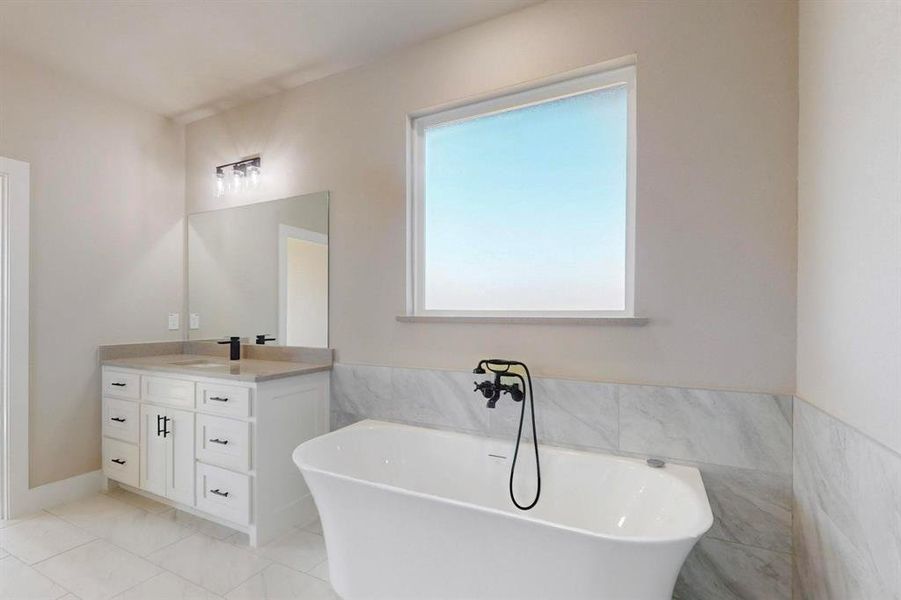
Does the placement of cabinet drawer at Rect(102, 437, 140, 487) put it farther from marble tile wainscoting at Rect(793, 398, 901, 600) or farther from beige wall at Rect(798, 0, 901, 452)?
beige wall at Rect(798, 0, 901, 452)

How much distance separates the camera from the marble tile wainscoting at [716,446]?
1611 mm

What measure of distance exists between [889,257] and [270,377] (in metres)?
2.39

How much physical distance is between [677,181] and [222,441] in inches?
101

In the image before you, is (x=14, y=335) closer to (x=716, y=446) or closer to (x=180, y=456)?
(x=180, y=456)

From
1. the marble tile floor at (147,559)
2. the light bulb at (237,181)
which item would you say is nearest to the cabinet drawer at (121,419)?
the marble tile floor at (147,559)

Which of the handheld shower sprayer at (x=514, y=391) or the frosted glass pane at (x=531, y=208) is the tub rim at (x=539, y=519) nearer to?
the handheld shower sprayer at (x=514, y=391)

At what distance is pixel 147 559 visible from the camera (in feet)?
6.82

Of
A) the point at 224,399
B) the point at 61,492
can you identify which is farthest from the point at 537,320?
the point at 61,492

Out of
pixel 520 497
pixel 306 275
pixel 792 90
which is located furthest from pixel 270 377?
pixel 792 90

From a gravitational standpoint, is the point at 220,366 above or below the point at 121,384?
above

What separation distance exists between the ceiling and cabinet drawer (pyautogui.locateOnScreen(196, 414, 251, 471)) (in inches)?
81.8

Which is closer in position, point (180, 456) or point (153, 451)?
point (180, 456)

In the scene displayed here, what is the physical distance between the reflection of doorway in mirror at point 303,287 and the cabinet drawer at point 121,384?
0.91 m

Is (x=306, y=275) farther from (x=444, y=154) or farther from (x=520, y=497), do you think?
(x=520, y=497)
